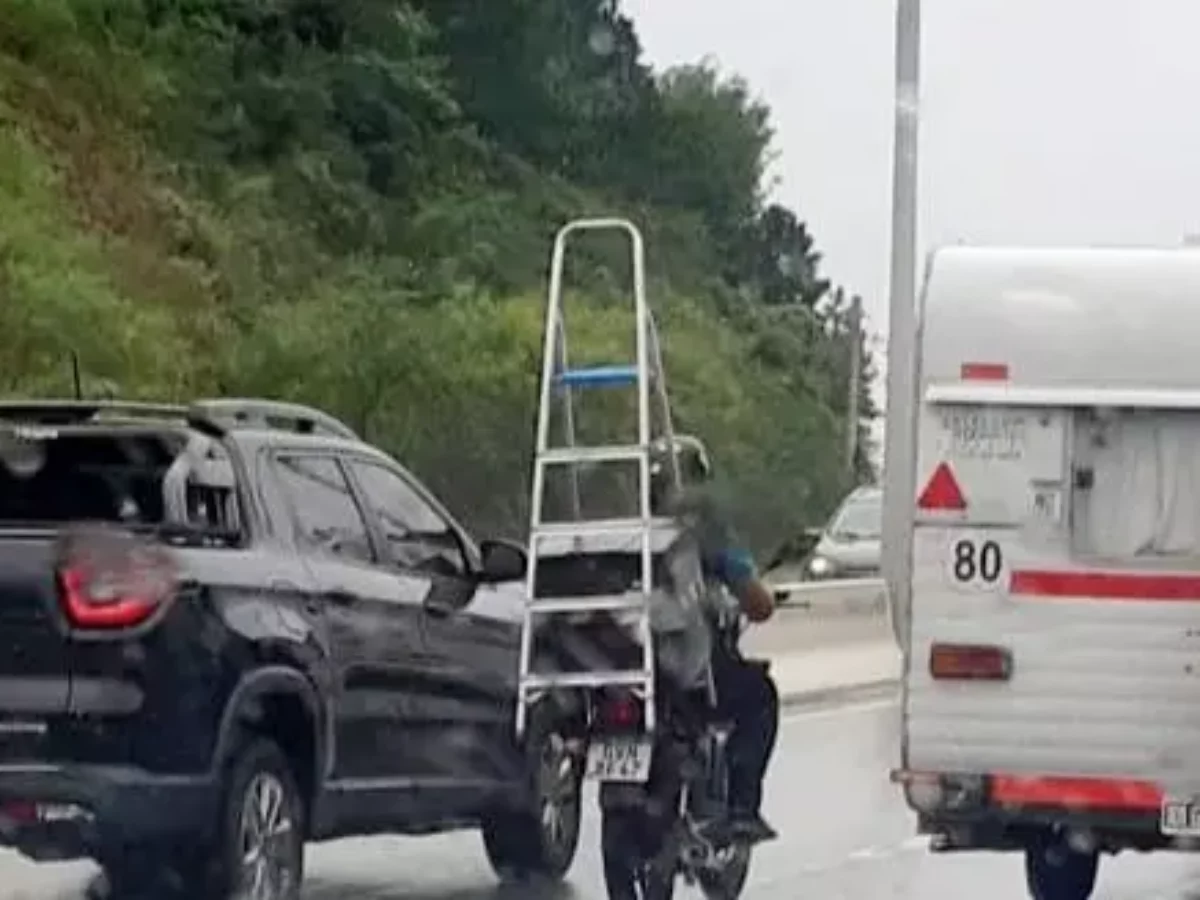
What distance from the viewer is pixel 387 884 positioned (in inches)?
592

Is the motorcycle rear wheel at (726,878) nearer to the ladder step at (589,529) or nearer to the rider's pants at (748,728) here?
the rider's pants at (748,728)

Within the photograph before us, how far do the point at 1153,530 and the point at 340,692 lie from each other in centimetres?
317

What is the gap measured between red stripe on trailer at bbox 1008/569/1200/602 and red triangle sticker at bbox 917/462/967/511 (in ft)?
→ 1.20

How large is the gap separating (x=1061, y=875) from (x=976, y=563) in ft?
7.69

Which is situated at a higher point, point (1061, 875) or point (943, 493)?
point (943, 493)

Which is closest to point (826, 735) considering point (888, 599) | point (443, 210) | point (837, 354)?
point (888, 599)

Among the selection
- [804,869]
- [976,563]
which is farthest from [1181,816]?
[804,869]

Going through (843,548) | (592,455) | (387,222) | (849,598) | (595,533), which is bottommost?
(843,548)

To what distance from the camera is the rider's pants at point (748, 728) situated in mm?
13156

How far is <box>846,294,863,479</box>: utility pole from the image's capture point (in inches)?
2213

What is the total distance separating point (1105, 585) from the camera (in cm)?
1248

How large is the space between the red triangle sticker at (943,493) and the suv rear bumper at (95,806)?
310 cm

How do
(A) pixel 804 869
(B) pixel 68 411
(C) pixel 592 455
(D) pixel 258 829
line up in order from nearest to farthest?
(D) pixel 258 829 < (C) pixel 592 455 < (B) pixel 68 411 < (A) pixel 804 869

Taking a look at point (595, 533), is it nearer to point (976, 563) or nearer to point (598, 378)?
point (598, 378)
